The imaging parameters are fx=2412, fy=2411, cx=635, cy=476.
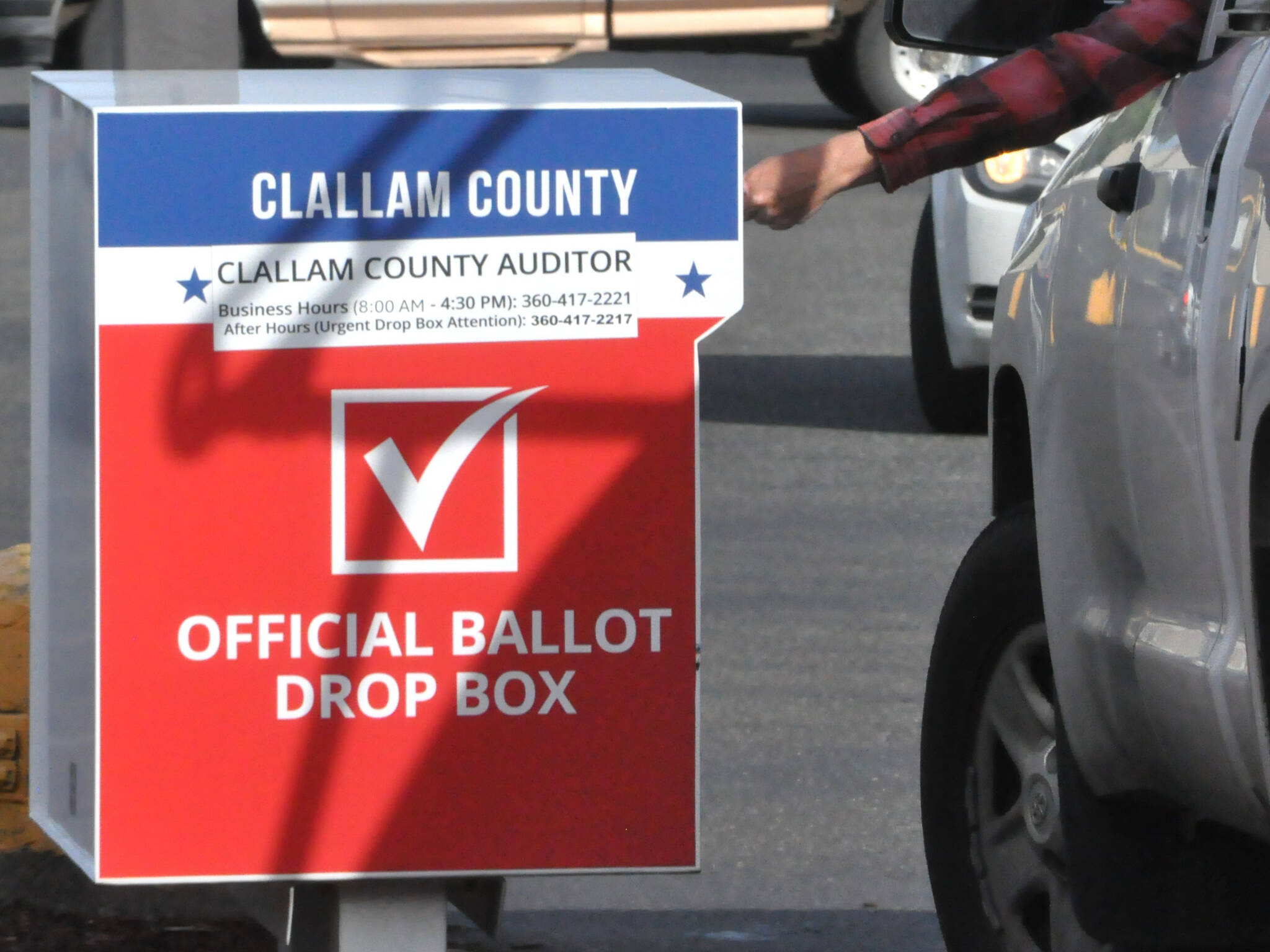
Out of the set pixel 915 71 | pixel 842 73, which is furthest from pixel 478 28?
pixel 915 71

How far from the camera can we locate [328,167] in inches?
123

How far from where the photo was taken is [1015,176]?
838 centimetres

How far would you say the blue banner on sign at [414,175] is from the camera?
10.2 feet

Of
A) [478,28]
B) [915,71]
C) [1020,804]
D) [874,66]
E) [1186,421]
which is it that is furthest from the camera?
[915,71]

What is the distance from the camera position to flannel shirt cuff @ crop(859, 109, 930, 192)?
3.28m

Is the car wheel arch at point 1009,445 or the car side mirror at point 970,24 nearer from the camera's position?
the car side mirror at point 970,24

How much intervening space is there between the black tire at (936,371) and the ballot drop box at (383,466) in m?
5.48

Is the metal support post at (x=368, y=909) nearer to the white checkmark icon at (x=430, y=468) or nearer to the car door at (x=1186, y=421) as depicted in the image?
the white checkmark icon at (x=430, y=468)

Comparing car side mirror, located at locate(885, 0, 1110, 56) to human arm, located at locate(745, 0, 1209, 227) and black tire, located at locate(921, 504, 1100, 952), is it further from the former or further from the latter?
black tire, located at locate(921, 504, 1100, 952)

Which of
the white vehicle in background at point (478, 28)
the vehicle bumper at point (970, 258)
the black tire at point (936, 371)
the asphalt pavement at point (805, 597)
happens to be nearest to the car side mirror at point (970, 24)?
the asphalt pavement at point (805, 597)

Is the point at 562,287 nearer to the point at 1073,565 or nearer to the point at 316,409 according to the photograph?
the point at 316,409

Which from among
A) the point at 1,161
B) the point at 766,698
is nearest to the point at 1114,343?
the point at 766,698

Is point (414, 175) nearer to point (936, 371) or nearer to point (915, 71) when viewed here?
point (936, 371)

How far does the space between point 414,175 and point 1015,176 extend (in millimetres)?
5516
